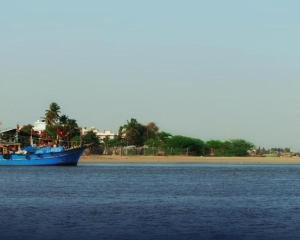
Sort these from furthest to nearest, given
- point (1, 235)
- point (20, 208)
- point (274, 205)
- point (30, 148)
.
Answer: point (30, 148) → point (274, 205) → point (20, 208) → point (1, 235)

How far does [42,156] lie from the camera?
166 metres

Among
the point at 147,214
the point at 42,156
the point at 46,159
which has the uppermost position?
the point at 42,156

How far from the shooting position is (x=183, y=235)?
46.8 meters

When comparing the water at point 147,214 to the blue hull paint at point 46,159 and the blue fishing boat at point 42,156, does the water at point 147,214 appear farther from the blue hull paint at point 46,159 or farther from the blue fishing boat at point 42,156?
the blue hull paint at point 46,159

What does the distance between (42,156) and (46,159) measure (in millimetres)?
1180

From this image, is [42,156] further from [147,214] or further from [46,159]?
[147,214]

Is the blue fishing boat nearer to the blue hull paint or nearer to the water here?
the blue hull paint

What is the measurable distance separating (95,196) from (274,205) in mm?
16779

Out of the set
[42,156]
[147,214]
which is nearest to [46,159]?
[42,156]

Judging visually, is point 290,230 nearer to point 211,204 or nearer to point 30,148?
point 211,204

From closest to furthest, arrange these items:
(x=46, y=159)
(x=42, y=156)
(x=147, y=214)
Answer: (x=147, y=214) → (x=42, y=156) → (x=46, y=159)

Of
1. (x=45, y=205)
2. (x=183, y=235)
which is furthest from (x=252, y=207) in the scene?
(x=183, y=235)

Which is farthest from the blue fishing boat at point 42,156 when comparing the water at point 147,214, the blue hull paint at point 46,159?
the water at point 147,214

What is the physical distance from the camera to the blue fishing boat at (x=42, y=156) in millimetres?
165125
